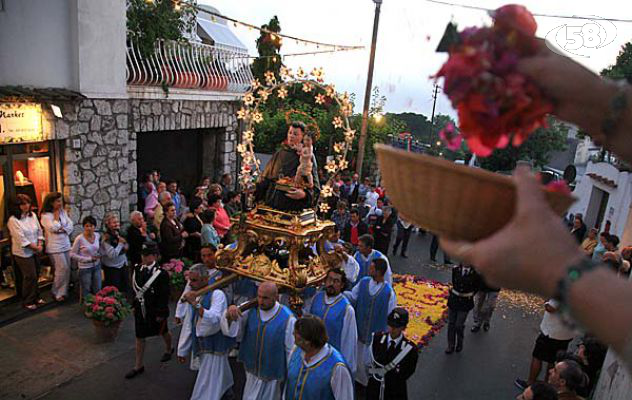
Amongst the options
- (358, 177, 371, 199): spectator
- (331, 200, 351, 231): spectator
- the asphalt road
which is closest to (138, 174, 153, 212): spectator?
the asphalt road

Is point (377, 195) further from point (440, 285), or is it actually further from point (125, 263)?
point (125, 263)

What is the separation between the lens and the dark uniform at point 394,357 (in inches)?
177

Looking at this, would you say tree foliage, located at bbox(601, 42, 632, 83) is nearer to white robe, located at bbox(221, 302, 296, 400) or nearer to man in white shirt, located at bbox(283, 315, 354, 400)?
white robe, located at bbox(221, 302, 296, 400)

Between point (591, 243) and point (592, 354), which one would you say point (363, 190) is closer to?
point (591, 243)

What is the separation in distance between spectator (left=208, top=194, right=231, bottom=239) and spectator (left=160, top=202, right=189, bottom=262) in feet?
2.88

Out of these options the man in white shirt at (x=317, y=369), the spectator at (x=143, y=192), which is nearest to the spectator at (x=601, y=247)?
the man in white shirt at (x=317, y=369)

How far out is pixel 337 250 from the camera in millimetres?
6023

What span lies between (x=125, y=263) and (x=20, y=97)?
288 centimetres

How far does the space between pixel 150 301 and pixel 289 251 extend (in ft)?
5.80

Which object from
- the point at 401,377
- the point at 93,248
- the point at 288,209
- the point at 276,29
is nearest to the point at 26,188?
the point at 93,248

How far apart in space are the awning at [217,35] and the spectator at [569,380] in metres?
11.0

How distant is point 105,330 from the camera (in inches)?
252

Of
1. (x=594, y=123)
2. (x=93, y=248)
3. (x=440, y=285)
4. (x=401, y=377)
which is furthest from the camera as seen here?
A: (x=440, y=285)

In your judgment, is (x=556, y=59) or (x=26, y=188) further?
(x=26, y=188)
